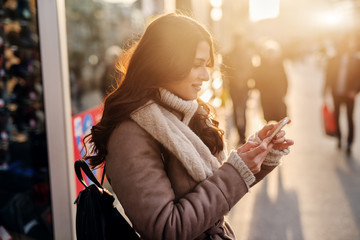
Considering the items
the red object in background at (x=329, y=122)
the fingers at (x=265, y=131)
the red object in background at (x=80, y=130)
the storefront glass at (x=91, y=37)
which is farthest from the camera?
the storefront glass at (x=91, y=37)

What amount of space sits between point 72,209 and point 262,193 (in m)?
2.73

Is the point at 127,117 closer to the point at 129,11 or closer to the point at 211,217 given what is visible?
the point at 211,217

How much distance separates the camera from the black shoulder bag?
1.33 m

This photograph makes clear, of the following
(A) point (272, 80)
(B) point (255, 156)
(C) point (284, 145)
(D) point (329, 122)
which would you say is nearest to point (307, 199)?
(A) point (272, 80)

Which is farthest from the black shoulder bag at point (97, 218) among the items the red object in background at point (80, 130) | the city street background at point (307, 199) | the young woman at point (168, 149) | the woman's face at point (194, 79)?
the city street background at point (307, 199)

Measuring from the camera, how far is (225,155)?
172 centimetres

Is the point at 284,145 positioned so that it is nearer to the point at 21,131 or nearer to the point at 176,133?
the point at 176,133

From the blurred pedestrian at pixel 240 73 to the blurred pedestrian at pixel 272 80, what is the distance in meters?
0.59

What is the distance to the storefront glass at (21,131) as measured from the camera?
3.15 m

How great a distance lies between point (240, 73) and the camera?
6684 millimetres

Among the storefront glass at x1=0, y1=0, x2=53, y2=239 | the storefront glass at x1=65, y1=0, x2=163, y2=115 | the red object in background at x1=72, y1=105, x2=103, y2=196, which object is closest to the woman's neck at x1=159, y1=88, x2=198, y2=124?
the red object in background at x1=72, y1=105, x2=103, y2=196

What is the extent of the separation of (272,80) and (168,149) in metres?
4.87

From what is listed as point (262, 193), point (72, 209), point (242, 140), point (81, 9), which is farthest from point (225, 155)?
point (81, 9)

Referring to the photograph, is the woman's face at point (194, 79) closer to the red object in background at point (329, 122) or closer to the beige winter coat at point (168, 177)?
the beige winter coat at point (168, 177)
